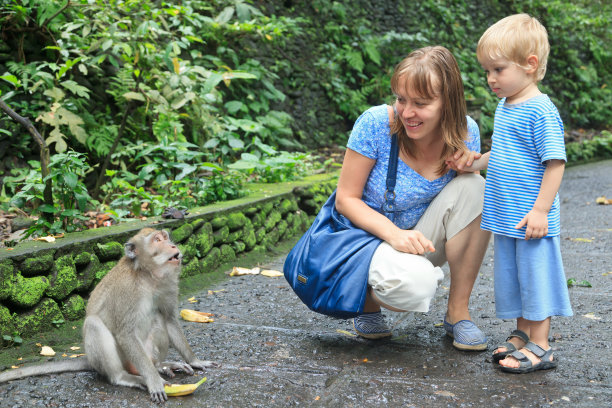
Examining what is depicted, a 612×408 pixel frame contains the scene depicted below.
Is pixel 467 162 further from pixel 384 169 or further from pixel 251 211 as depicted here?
pixel 251 211

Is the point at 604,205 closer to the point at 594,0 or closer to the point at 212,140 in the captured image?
the point at 212,140

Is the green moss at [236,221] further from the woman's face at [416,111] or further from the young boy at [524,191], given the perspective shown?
the young boy at [524,191]

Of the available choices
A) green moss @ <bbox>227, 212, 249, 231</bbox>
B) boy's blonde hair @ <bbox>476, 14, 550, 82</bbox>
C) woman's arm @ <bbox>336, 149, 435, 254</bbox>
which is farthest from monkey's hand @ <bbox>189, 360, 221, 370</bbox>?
green moss @ <bbox>227, 212, 249, 231</bbox>

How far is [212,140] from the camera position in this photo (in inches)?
229

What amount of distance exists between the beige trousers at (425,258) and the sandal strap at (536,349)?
48 cm

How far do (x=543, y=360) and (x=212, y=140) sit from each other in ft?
12.4

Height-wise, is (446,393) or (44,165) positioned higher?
(44,165)

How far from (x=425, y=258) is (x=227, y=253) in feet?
7.73

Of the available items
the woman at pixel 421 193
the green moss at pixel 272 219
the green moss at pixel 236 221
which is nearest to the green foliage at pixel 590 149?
the green moss at pixel 272 219

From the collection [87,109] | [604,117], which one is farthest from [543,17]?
[87,109]

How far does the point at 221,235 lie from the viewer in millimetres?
4855

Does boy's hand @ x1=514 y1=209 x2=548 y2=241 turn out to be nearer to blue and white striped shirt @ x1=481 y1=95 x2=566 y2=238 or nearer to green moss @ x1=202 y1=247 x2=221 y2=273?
blue and white striped shirt @ x1=481 y1=95 x2=566 y2=238

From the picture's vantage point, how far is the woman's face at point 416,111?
2.87m

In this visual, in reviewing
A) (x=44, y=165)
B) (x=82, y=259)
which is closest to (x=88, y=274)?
(x=82, y=259)
